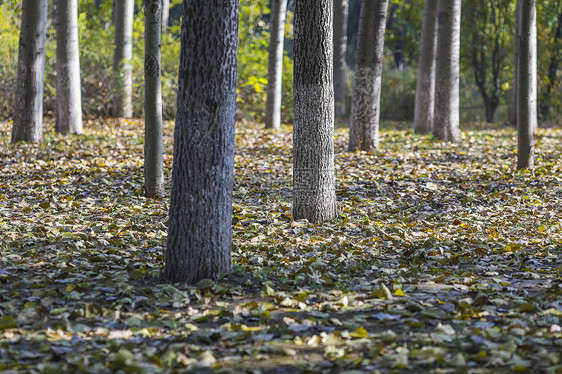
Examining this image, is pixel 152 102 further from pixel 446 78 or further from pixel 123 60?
pixel 123 60

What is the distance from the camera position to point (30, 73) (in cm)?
1067

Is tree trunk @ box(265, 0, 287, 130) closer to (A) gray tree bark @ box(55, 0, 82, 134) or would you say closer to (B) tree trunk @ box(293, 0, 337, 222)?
(A) gray tree bark @ box(55, 0, 82, 134)

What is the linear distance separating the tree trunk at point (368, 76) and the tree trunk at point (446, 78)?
7.18 feet

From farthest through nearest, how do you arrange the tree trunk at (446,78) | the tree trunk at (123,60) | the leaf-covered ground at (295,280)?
the tree trunk at (123,60) → the tree trunk at (446,78) → the leaf-covered ground at (295,280)

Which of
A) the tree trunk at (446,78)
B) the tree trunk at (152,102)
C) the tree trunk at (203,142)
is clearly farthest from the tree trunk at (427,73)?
the tree trunk at (203,142)

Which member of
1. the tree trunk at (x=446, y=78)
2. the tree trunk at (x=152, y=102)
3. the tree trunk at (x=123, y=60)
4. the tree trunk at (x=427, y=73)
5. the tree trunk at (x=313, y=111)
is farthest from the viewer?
the tree trunk at (x=123, y=60)

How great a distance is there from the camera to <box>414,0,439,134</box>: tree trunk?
13.1 meters

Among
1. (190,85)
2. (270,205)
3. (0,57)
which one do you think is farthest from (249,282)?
(0,57)

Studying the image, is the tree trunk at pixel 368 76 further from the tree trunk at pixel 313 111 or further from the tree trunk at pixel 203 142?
the tree trunk at pixel 203 142

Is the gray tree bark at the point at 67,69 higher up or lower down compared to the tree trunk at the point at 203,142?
higher up

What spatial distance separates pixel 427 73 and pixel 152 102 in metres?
Result: 7.87

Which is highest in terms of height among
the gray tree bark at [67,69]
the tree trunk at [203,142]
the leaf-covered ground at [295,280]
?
the gray tree bark at [67,69]

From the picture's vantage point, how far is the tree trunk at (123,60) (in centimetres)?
1459

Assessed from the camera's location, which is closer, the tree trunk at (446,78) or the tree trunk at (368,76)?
the tree trunk at (368,76)
